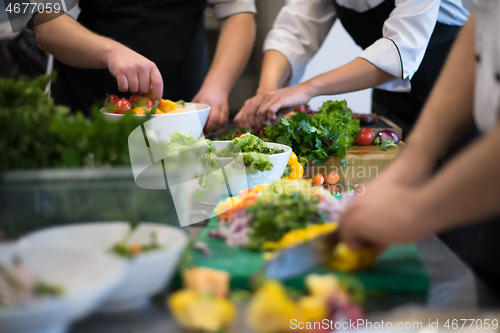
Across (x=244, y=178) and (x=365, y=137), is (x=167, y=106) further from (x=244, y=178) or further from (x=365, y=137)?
(x=365, y=137)

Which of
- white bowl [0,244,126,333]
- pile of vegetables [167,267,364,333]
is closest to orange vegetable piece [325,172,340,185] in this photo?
pile of vegetables [167,267,364,333]

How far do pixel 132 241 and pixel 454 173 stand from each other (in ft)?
1.27

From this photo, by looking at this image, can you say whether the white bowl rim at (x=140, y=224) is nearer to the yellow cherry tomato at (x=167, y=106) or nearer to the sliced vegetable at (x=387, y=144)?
the yellow cherry tomato at (x=167, y=106)

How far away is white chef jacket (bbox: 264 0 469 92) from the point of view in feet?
4.34

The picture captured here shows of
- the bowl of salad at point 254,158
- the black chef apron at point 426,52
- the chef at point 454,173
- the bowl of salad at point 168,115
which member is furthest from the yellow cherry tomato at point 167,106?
the black chef apron at point 426,52

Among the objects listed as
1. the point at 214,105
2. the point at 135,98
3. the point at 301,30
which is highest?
the point at 301,30

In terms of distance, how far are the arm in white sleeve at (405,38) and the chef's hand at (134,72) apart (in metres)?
0.72

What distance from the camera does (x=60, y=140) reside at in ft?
1.82

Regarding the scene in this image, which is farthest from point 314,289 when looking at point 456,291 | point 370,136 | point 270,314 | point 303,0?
point 303,0

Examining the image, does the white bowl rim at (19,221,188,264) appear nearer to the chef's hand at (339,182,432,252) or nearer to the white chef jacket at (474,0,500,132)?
the chef's hand at (339,182,432,252)

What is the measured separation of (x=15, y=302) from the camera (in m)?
0.43

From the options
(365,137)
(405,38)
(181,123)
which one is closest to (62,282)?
(181,123)

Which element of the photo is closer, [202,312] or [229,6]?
[202,312]

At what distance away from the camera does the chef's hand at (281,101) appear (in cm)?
136
